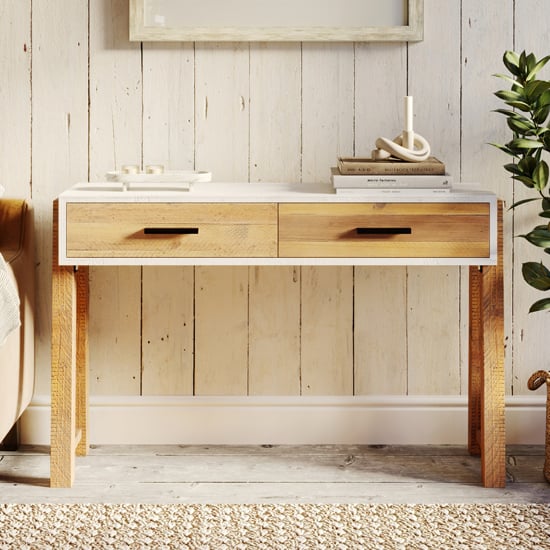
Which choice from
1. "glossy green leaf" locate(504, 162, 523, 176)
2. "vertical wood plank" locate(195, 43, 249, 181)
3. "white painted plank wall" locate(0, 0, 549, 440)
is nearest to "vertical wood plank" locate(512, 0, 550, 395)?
"white painted plank wall" locate(0, 0, 549, 440)

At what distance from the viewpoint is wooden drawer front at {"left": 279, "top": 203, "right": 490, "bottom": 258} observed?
2.25 meters

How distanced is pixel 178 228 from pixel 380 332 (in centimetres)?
79

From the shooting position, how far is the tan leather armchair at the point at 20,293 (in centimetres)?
238

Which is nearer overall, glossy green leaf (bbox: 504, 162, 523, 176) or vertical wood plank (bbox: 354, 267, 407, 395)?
glossy green leaf (bbox: 504, 162, 523, 176)

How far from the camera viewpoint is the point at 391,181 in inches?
90.0

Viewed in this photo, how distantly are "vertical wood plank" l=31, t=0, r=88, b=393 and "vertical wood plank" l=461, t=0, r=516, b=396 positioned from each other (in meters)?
1.13

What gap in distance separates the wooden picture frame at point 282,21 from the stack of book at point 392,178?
0.51m

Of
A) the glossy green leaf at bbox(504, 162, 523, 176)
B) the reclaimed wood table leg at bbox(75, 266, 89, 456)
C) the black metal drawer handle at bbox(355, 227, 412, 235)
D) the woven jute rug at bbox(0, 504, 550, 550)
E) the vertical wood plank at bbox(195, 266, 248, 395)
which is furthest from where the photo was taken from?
the vertical wood plank at bbox(195, 266, 248, 395)

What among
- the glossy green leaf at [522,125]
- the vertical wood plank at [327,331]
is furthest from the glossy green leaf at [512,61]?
the vertical wood plank at [327,331]

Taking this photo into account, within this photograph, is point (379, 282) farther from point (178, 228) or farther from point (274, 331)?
point (178, 228)

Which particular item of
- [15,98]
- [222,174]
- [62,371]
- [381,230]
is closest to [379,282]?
[381,230]

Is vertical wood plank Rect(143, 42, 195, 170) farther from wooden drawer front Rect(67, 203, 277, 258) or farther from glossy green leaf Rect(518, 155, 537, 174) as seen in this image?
glossy green leaf Rect(518, 155, 537, 174)

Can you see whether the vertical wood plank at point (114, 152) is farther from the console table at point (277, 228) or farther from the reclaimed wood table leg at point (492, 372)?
the reclaimed wood table leg at point (492, 372)

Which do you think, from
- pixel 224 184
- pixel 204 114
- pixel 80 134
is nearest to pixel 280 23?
pixel 204 114
